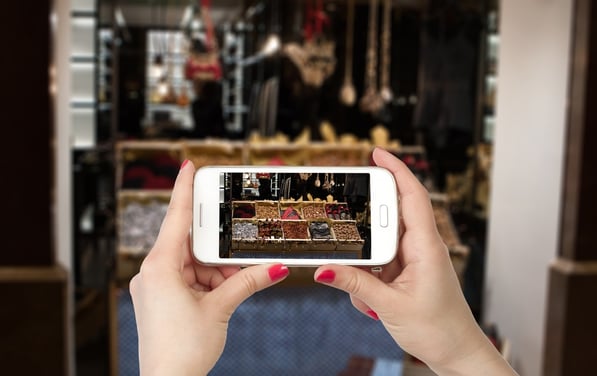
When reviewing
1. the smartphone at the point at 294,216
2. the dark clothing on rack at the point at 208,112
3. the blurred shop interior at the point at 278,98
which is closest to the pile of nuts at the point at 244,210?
the smartphone at the point at 294,216

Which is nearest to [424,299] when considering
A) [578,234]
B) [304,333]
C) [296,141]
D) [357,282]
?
[357,282]

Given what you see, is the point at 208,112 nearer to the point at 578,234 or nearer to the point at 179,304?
the point at 578,234

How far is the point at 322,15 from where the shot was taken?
6.89 feet

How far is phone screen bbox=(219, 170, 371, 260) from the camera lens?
0.42 meters

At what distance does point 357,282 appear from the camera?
41 cm

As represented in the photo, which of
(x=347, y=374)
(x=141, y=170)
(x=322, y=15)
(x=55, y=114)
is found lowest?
(x=347, y=374)

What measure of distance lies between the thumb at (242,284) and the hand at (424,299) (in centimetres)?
3

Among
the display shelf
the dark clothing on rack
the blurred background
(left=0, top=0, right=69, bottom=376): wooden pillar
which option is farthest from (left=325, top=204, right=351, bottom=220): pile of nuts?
the dark clothing on rack

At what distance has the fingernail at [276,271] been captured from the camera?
1.34ft

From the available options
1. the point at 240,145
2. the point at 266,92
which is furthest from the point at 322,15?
the point at 240,145

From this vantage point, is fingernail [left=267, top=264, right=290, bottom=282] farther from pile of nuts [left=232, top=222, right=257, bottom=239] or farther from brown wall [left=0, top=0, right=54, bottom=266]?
brown wall [left=0, top=0, right=54, bottom=266]

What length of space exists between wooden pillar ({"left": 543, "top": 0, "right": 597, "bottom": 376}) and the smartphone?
1456 millimetres

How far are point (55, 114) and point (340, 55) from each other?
81 centimetres

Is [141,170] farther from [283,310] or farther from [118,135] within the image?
[283,310]
